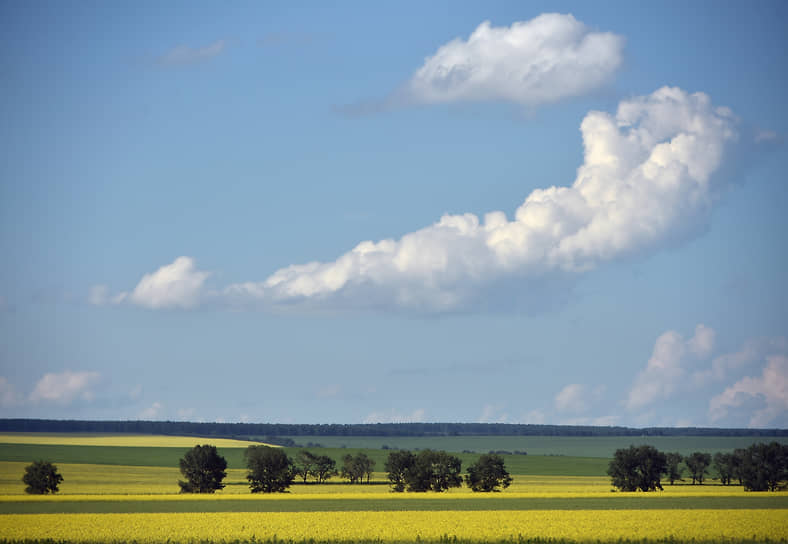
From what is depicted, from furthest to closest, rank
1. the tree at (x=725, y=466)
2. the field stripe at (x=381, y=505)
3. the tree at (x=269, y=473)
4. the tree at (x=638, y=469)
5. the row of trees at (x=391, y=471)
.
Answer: the tree at (x=725, y=466) < the tree at (x=638, y=469) < the tree at (x=269, y=473) < the row of trees at (x=391, y=471) < the field stripe at (x=381, y=505)

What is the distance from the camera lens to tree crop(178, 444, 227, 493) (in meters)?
120

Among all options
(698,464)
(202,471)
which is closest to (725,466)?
(698,464)

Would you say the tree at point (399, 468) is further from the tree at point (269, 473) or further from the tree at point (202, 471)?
the tree at point (202, 471)

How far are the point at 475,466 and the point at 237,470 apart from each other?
50.3m

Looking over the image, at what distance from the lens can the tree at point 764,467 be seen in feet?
405

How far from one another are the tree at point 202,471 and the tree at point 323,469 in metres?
22.4

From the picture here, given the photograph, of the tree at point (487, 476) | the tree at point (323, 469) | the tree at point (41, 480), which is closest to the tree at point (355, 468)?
the tree at point (323, 469)

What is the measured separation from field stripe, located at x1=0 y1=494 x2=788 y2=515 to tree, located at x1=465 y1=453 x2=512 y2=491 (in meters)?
26.2

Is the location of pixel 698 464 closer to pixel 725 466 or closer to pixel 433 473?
pixel 725 466

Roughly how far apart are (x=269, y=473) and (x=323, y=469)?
22.2 meters

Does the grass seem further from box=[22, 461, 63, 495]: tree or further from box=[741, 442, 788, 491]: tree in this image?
→ box=[22, 461, 63, 495]: tree

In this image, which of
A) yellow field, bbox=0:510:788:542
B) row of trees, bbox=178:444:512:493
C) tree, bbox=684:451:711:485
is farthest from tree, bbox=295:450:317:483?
yellow field, bbox=0:510:788:542

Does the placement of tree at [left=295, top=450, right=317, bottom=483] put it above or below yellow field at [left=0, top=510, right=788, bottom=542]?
above

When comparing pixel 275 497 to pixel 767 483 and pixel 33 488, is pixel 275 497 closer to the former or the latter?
pixel 33 488
